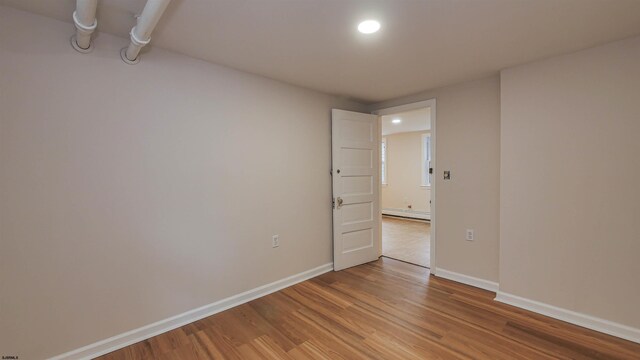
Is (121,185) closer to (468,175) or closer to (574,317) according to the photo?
(468,175)

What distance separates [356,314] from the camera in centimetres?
241

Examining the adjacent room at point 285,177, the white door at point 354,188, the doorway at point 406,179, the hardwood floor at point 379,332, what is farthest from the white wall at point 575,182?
the doorway at point 406,179

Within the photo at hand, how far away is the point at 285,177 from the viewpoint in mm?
2994

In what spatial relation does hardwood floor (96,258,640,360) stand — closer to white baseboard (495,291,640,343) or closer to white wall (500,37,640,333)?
white baseboard (495,291,640,343)

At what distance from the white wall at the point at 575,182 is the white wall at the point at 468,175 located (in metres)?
0.22

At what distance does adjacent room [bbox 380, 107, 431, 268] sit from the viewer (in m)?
5.90

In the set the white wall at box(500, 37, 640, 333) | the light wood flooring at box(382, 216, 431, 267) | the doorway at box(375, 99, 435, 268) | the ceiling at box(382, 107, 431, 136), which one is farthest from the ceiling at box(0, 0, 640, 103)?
the doorway at box(375, 99, 435, 268)

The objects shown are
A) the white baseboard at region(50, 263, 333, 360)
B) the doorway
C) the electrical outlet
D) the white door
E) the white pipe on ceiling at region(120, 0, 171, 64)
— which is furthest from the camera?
the doorway

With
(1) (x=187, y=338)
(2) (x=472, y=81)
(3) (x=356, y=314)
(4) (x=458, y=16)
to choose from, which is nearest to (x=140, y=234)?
(1) (x=187, y=338)

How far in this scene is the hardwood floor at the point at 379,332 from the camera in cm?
190

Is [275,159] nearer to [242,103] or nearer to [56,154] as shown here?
[242,103]

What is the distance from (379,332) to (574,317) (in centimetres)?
167

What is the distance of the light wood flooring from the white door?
527 millimetres

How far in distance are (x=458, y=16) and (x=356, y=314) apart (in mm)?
2423
